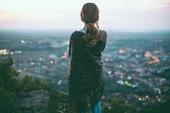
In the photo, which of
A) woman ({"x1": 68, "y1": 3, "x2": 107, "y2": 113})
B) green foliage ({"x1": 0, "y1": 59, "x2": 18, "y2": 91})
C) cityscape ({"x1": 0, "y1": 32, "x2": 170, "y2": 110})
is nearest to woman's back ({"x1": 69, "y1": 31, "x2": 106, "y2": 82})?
woman ({"x1": 68, "y1": 3, "x2": 107, "y2": 113})

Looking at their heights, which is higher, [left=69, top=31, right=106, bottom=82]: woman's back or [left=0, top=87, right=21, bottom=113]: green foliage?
[left=69, top=31, right=106, bottom=82]: woman's back

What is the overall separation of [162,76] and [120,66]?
14.5 metres

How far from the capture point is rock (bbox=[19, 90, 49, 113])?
5.71 m

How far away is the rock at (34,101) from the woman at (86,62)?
2811 millimetres

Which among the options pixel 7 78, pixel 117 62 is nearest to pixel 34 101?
pixel 7 78

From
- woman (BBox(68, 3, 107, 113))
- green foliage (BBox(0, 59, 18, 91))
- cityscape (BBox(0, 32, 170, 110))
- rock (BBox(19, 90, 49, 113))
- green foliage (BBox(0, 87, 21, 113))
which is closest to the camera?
woman (BBox(68, 3, 107, 113))

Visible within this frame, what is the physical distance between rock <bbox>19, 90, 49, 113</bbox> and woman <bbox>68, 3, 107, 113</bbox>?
2811 millimetres

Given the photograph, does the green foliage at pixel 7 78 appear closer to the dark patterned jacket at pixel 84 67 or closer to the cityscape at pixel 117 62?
the dark patterned jacket at pixel 84 67

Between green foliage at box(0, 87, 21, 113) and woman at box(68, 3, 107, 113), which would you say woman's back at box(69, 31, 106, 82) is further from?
green foliage at box(0, 87, 21, 113)

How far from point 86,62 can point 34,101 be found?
3.17 metres

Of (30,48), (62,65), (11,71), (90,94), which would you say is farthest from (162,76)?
(90,94)

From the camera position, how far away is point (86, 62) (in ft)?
9.45

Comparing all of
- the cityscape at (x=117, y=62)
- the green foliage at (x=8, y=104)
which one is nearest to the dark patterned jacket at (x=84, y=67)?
the green foliage at (x=8, y=104)

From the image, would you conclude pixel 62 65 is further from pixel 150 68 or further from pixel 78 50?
pixel 78 50
